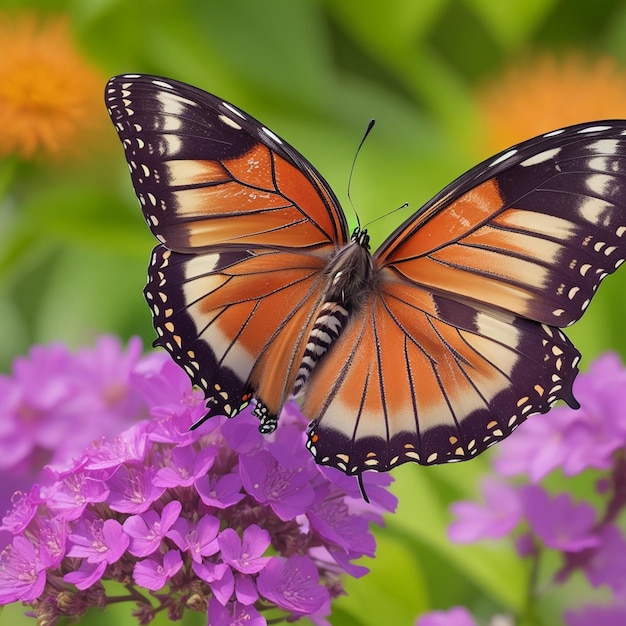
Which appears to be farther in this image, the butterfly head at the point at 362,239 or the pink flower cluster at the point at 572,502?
the pink flower cluster at the point at 572,502

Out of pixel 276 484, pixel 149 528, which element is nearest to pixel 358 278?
pixel 276 484

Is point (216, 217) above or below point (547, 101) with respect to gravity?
below

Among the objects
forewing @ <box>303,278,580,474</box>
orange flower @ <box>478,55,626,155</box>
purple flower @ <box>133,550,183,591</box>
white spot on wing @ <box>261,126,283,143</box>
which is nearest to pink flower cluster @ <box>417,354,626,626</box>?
forewing @ <box>303,278,580,474</box>

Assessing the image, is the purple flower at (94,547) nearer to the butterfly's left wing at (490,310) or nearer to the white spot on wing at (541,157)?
the butterfly's left wing at (490,310)

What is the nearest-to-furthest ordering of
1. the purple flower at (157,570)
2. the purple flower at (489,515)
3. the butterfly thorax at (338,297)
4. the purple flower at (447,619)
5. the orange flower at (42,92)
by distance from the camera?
1. the purple flower at (157,570)
2. the butterfly thorax at (338,297)
3. the purple flower at (447,619)
4. the purple flower at (489,515)
5. the orange flower at (42,92)

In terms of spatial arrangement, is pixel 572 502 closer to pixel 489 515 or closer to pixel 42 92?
pixel 489 515

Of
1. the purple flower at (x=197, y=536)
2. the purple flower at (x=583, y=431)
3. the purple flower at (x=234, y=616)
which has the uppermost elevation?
the purple flower at (x=583, y=431)

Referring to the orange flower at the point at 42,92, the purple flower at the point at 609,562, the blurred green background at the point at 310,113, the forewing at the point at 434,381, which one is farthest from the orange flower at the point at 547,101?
the forewing at the point at 434,381

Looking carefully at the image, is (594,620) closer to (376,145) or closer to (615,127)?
(615,127)

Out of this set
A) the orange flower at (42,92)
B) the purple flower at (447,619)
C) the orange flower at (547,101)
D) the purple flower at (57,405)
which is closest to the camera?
the purple flower at (447,619)
